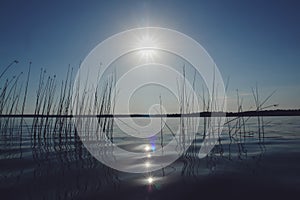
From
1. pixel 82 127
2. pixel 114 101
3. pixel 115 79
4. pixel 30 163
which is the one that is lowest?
A: pixel 30 163

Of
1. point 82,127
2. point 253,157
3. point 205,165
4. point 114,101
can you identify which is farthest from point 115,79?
point 253,157

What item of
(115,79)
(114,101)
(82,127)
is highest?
(115,79)

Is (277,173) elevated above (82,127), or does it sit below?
below

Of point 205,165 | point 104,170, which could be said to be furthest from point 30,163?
point 205,165

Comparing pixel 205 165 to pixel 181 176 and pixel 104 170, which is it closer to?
pixel 181 176

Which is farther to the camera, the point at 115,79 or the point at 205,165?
the point at 115,79

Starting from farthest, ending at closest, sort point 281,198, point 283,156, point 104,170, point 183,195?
point 283,156
point 104,170
point 183,195
point 281,198

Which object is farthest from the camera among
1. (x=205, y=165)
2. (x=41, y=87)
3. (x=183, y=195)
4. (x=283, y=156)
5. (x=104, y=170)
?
(x=41, y=87)

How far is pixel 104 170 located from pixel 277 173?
353 cm

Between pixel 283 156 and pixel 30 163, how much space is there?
21.4ft

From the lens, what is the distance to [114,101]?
7.88m

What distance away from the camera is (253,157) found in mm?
5781

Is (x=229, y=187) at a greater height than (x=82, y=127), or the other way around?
(x=82, y=127)

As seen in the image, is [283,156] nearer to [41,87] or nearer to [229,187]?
[229,187]
